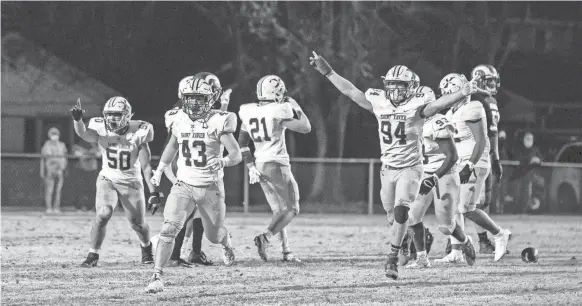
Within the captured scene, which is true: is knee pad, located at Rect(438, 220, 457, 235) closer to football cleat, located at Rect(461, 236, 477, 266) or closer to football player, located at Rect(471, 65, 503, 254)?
football cleat, located at Rect(461, 236, 477, 266)

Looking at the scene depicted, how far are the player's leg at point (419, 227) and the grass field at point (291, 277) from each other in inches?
13.3

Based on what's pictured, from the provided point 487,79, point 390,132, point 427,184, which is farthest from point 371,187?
point 390,132

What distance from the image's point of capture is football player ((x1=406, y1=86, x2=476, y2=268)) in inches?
444

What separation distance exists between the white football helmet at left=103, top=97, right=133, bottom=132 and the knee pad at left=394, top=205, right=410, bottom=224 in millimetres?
3246

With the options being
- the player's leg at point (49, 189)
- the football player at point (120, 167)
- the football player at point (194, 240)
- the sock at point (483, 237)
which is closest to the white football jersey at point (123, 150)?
the football player at point (120, 167)

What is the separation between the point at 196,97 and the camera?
999 centimetres

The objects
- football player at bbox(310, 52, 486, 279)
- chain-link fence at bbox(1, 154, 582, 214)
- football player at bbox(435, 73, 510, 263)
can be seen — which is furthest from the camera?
chain-link fence at bbox(1, 154, 582, 214)

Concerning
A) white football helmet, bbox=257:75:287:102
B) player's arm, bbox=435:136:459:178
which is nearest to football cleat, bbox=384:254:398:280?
player's arm, bbox=435:136:459:178

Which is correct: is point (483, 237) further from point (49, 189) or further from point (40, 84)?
point (40, 84)

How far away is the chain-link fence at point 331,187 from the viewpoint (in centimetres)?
2217

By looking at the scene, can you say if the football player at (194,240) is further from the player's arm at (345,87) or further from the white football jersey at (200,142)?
the white football jersey at (200,142)

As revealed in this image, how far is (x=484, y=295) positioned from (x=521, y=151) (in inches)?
574

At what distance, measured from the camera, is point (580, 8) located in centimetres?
3250

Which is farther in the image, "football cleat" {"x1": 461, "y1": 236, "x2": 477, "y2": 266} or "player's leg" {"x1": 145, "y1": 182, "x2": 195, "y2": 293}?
"football cleat" {"x1": 461, "y1": 236, "x2": 477, "y2": 266}
